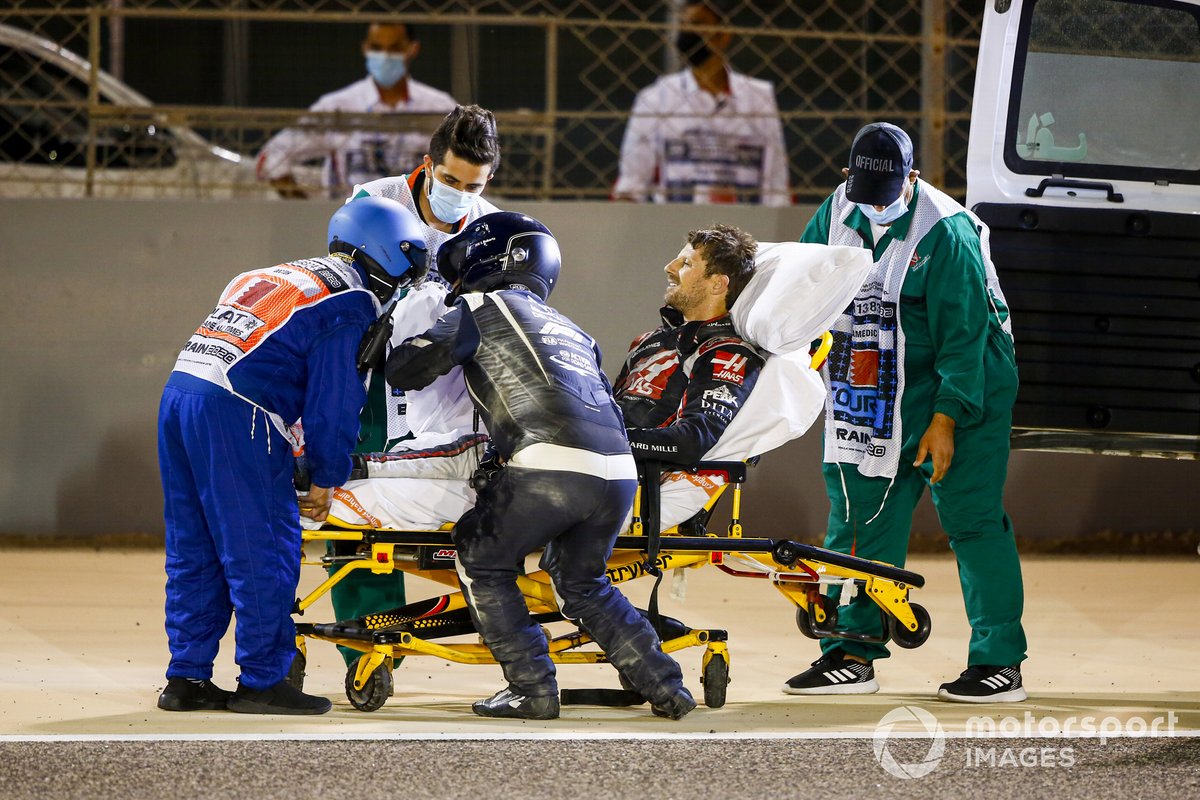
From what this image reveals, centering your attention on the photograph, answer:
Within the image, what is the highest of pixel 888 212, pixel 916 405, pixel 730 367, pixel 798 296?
pixel 888 212

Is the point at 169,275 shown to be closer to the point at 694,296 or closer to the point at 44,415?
the point at 44,415

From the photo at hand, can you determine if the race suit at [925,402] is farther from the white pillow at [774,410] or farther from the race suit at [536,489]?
the race suit at [536,489]

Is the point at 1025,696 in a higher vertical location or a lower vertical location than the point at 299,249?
lower

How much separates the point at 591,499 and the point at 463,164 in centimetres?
134

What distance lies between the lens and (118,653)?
5.50 metres

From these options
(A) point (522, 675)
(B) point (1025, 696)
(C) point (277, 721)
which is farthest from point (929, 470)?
(C) point (277, 721)

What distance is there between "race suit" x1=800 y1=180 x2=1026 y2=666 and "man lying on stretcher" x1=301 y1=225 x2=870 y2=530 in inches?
11.4

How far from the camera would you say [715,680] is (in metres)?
4.67

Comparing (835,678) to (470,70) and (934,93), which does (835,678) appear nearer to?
(934,93)

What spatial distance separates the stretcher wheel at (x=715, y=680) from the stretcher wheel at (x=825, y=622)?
35 centimetres

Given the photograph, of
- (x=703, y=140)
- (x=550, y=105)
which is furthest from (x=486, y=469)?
(x=703, y=140)

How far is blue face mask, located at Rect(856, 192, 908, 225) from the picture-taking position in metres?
5.03

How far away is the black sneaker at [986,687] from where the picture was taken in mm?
4895

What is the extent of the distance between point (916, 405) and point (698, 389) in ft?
2.74
